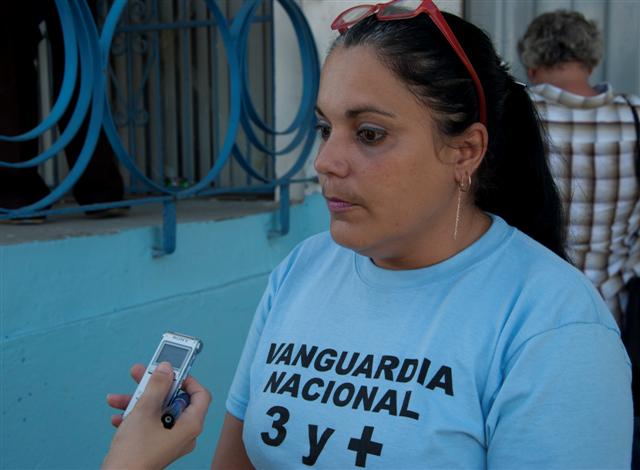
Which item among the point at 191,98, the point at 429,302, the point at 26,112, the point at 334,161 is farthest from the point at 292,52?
the point at 429,302

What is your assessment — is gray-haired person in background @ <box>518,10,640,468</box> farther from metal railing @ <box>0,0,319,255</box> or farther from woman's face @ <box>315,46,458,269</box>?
woman's face @ <box>315,46,458,269</box>

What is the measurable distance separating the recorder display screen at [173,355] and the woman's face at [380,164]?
0.35 metres

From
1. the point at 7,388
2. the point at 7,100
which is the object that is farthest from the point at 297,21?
the point at 7,388

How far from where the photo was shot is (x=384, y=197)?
142cm

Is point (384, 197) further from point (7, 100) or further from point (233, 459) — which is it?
point (7, 100)

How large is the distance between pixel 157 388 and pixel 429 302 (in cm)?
50

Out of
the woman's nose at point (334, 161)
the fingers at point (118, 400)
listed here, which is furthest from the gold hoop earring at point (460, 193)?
the fingers at point (118, 400)

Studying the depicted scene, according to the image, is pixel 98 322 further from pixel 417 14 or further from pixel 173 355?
pixel 417 14

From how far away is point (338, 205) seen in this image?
1.45 meters

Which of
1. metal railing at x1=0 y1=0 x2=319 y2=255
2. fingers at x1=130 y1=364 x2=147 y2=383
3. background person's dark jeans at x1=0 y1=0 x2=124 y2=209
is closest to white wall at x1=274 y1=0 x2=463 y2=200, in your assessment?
metal railing at x1=0 y1=0 x2=319 y2=255

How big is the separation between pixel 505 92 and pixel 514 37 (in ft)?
6.84

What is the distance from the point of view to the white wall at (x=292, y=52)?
3449mm

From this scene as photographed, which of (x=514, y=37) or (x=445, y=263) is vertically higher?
(x=514, y=37)

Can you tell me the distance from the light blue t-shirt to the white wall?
2090 mm
